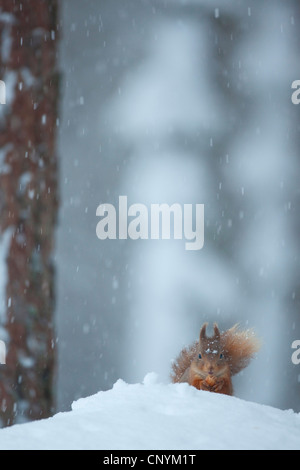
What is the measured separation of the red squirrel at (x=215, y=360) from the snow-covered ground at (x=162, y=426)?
60 cm

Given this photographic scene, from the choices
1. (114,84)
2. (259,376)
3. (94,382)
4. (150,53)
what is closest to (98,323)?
(94,382)

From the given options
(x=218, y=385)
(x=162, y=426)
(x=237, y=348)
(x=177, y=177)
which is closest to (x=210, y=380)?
(x=218, y=385)

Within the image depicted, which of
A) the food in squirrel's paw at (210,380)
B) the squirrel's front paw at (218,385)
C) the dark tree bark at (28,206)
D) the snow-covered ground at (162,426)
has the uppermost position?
the dark tree bark at (28,206)

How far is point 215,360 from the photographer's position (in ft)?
6.95

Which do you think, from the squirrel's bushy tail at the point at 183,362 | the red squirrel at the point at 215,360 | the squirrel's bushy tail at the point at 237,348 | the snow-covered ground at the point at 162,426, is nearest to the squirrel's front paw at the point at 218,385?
the red squirrel at the point at 215,360

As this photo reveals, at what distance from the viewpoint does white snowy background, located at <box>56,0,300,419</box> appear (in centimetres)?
354

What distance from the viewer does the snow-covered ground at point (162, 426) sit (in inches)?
41.9

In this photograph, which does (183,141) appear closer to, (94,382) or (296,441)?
(94,382)

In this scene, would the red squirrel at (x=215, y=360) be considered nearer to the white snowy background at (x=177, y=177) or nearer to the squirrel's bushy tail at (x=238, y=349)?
the squirrel's bushy tail at (x=238, y=349)

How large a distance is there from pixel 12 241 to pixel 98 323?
1.66m

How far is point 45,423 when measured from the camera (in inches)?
46.7

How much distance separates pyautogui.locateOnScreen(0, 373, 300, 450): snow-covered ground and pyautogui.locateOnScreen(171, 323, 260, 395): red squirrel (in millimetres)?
605

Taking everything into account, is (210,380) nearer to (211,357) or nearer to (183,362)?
(211,357)
